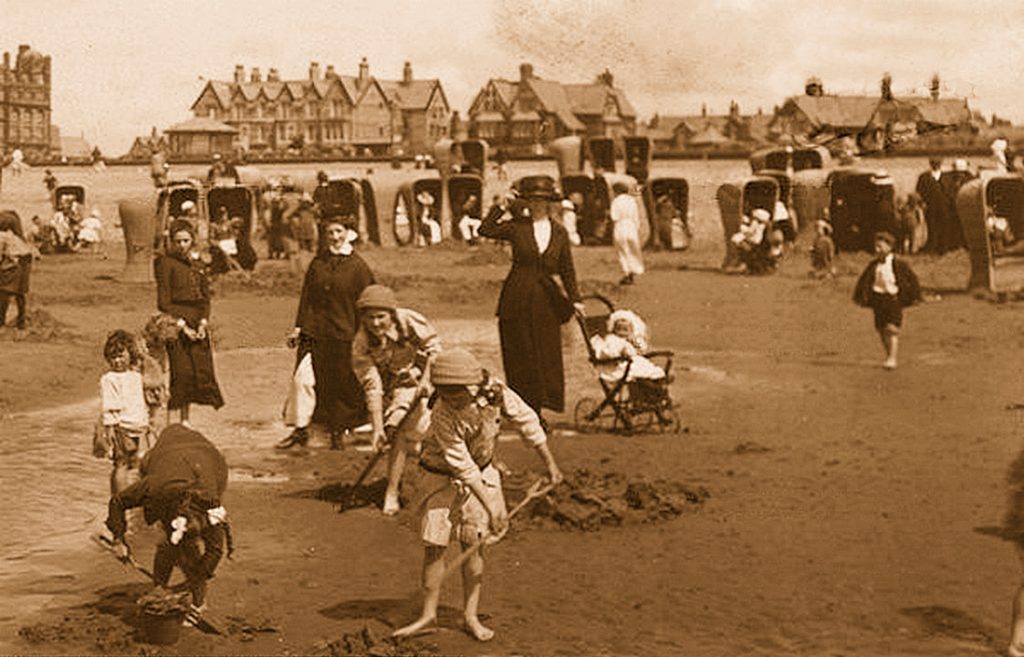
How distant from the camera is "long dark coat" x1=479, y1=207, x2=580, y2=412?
458 inches

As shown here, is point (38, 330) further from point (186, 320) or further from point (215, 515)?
point (215, 515)

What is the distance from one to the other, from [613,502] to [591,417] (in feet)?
10.4

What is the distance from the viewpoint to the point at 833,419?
44.0 feet

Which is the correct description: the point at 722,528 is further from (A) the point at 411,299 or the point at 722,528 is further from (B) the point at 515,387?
(A) the point at 411,299

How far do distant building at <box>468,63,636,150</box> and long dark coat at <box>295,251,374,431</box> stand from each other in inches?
2802

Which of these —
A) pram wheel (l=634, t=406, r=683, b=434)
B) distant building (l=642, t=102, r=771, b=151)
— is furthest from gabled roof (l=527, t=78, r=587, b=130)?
pram wheel (l=634, t=406, r=683, b=434)

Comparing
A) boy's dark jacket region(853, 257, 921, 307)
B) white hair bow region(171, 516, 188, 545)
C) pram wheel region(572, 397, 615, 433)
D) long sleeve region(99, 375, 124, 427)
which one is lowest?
pram wheel region(572, 397, 615, 433)

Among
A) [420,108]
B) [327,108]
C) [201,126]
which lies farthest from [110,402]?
[327,108]

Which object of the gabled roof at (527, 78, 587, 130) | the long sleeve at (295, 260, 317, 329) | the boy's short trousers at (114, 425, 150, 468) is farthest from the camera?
the gabled roof at (527, 78, 587, 130)

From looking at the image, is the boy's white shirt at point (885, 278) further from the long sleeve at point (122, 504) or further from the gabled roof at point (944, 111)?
the gabled roof at point (944, 111)

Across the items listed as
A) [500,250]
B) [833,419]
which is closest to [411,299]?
[500,250]

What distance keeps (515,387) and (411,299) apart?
47.7 ft

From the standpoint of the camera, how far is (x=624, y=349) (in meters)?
12.6

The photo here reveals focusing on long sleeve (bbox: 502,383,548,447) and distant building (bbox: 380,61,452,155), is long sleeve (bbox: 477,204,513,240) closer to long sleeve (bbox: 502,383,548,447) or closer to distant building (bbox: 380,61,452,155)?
long sleeve (bbox: 502,383,548,447)
